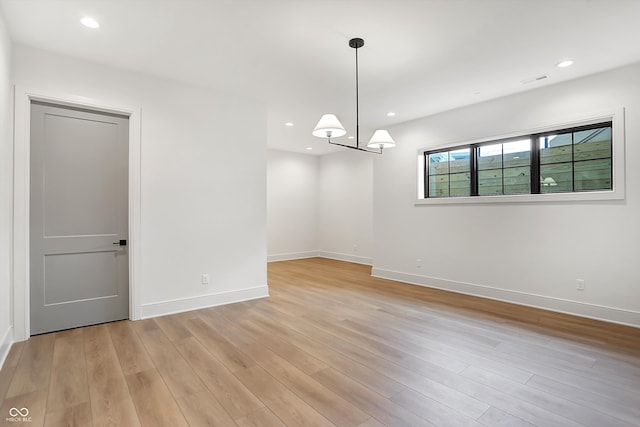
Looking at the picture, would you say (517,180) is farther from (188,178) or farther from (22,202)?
(22,202)

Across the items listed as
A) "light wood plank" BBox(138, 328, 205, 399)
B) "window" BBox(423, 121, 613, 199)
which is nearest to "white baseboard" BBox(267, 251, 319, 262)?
"window" BBox(423, 121, 613, 199)

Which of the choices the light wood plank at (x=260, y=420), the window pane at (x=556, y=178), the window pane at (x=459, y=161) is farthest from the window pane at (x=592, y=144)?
the light wood plank at (x=260, y=420)

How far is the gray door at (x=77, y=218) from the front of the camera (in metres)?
3.22

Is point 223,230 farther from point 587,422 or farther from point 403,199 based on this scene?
point 587,422

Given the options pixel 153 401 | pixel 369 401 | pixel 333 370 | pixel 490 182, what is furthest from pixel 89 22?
pixel 490 182

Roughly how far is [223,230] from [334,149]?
4.69 m

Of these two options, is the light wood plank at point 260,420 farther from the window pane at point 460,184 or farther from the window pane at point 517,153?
the window pane at point 517,153

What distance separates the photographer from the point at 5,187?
2826 mm

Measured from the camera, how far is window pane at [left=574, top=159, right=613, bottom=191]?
12.3 ft

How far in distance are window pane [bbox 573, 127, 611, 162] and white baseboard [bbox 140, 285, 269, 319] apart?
4.57 metres

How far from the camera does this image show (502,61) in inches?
135

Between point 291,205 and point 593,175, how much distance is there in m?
6.22

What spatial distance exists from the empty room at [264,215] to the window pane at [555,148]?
24 mm

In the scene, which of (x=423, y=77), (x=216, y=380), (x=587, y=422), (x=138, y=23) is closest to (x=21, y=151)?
(x=138, y=23)
